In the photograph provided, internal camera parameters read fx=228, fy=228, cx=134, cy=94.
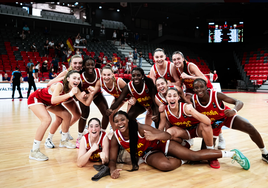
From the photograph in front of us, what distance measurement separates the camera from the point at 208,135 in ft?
9.70

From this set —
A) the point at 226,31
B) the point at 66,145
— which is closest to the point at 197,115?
the point at 66,145

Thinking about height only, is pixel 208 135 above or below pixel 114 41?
below

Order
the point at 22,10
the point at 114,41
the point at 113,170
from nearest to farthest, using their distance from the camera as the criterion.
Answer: the point at 113,170 < the point at 22,10 < the point at 114,41

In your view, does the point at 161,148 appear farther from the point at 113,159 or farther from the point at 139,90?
the point at 139,90

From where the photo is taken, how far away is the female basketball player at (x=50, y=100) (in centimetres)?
319

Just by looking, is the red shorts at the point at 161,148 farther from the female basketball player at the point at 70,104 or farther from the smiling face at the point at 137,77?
the female basketball player at the point at 70,104

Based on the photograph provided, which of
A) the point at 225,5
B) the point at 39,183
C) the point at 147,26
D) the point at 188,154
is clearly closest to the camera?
the point at 39,183

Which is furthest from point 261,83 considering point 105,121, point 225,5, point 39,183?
point 39,183

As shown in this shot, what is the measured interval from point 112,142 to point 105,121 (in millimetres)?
1203

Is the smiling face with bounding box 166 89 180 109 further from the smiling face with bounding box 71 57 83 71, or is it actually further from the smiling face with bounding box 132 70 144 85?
the smiling face with bounding box 71 57 83 71

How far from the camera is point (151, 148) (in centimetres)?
296

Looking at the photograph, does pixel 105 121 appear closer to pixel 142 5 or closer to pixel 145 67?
pixel 145 67

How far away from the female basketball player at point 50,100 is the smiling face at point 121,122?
0.77 metres

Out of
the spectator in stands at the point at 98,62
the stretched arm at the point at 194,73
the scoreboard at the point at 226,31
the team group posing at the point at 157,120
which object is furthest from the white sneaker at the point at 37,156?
the scoreboard at the point at 226,31
